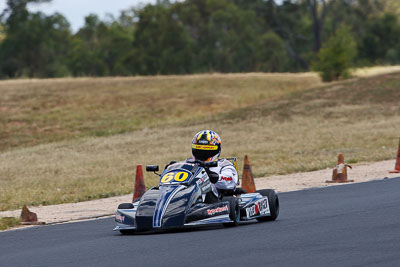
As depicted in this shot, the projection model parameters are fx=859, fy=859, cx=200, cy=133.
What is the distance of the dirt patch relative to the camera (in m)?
15.6

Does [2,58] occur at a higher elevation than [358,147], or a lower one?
higher

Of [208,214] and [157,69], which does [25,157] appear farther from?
[157,69]

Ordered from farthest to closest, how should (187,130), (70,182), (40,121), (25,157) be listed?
(40,121) < (187,130) < (25,157) < (70,182)

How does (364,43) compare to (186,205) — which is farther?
(364,43)

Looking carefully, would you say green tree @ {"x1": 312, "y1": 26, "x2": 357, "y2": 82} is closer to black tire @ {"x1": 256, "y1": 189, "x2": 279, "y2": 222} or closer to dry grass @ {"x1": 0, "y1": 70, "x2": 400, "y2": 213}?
dry grass @ {"x1": 0, "y1": 70, "x2": 400, "y2": 213}

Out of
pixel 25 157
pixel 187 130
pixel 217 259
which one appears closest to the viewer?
pixel 217 259

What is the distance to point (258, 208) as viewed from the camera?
1220cm

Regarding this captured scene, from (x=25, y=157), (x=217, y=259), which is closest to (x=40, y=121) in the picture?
(x=25, y=157)

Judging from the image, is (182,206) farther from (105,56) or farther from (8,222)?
(105,56)

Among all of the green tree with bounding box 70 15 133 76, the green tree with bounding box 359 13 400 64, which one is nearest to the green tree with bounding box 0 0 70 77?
the green tree with bounding box 70 15 133 76

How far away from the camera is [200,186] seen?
11273 mm

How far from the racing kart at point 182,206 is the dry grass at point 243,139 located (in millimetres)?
7496

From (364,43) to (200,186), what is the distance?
3173 inches

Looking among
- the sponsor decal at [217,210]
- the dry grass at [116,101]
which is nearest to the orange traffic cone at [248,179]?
Result: the sponsor decal at [217,210]
